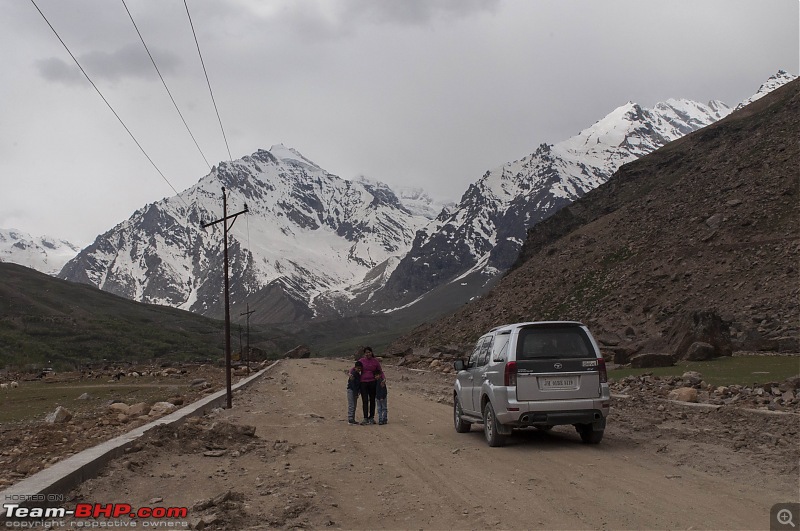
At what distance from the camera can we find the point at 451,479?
9938 mm

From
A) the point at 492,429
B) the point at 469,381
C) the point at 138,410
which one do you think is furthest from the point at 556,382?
the point at 138,410

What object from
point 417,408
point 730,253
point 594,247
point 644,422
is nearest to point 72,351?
point 594,247

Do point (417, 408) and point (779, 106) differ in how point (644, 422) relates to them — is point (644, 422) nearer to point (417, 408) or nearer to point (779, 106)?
point (417, 408)

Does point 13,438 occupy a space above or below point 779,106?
below

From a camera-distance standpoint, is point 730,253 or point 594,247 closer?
point 730,253

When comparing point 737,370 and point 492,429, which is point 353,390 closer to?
point 492,429

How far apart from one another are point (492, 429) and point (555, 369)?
1.58 m

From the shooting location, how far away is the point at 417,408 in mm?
22109

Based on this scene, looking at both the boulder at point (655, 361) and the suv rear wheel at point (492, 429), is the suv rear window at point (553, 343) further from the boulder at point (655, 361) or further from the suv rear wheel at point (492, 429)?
the boulder at point (655, 361)

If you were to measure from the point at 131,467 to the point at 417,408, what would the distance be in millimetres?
12058

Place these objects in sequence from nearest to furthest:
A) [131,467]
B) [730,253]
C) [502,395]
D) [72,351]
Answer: [131,467], [502,395], [730,253], [72,351]

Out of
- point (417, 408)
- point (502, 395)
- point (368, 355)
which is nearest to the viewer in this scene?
point (502, 395)

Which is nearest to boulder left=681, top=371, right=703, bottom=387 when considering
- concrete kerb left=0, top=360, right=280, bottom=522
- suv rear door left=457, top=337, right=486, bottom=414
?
suv rear door left=457, top=337, right=486, bottom=414

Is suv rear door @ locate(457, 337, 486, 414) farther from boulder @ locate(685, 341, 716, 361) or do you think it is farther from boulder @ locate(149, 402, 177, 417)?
boulder @ locate(685, 341, 716, 361)
